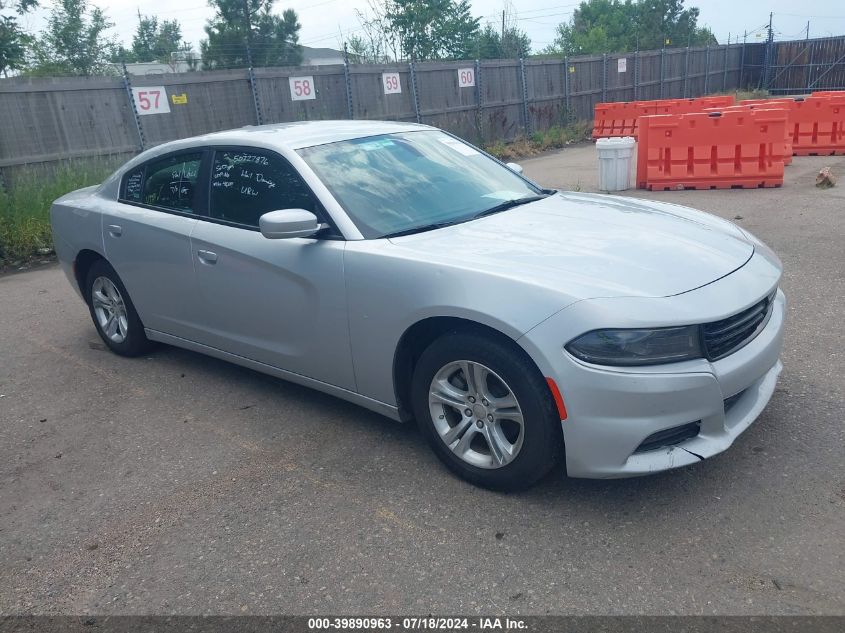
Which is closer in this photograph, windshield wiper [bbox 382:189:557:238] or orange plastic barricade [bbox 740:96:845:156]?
windshield wiper [bbox 382:189:557:238]

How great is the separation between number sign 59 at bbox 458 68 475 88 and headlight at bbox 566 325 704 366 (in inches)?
678

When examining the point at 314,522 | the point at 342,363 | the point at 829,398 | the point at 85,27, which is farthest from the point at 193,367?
the point at 85,27

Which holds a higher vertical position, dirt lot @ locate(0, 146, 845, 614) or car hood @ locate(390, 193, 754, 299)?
car hood @ locate(390, 193, 754, 299)

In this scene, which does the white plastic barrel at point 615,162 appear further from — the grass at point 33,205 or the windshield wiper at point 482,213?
the grass at point 33,205

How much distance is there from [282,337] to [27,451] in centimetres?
163

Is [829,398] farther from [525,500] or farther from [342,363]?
[342,363]

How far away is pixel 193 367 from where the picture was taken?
523cm

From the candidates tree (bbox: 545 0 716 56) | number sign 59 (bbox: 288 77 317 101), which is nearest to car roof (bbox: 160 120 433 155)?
number sign 59 (bbox: 288 77 317 101)

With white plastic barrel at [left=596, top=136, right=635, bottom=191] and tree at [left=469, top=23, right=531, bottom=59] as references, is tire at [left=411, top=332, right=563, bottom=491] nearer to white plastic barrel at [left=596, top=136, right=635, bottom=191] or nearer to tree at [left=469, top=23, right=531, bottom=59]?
white plastic barrel at [left=596, top=136, right=635, bottom=191]

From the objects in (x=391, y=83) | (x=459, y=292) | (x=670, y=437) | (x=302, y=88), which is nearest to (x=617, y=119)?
(x=391, y=83)

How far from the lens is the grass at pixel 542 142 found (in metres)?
19.2

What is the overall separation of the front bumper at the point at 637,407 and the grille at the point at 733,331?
Answer: 4 centimetres

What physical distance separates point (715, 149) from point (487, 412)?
926 cm

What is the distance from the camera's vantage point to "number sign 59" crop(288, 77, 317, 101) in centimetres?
1527
